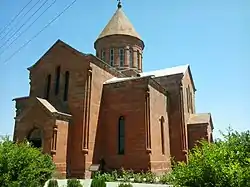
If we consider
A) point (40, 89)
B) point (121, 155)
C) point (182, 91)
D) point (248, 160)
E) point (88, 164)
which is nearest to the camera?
point (248, 160)

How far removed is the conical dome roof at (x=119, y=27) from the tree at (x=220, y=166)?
26185 millimetres

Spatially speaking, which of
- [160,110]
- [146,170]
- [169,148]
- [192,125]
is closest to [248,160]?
[146,170]

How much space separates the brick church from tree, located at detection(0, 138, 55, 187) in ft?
20.1

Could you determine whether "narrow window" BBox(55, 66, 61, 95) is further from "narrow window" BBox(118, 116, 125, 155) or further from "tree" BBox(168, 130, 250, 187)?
"tree" BBox(168, 130, 250, 187)

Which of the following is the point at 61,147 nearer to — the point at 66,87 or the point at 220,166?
the point at 66,87

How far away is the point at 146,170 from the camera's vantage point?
61.6 feet

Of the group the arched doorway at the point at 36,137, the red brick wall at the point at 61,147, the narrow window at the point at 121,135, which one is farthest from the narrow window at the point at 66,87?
the narrow window at the point at 121,135

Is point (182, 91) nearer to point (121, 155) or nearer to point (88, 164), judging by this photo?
point (121, 155)

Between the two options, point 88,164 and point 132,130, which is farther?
point 132,130

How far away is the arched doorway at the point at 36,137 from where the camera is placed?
1848 cm

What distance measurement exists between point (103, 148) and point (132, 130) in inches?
109

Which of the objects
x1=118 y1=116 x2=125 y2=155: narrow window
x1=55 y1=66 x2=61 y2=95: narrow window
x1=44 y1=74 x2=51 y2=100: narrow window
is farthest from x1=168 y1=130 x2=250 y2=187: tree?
x1=44 y1=74 x2=51 y2=100: narrow window

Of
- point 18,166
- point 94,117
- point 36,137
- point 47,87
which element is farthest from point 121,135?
point 18,166

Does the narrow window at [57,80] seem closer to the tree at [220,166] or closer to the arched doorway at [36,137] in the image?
the arched doorway at [36,137]
